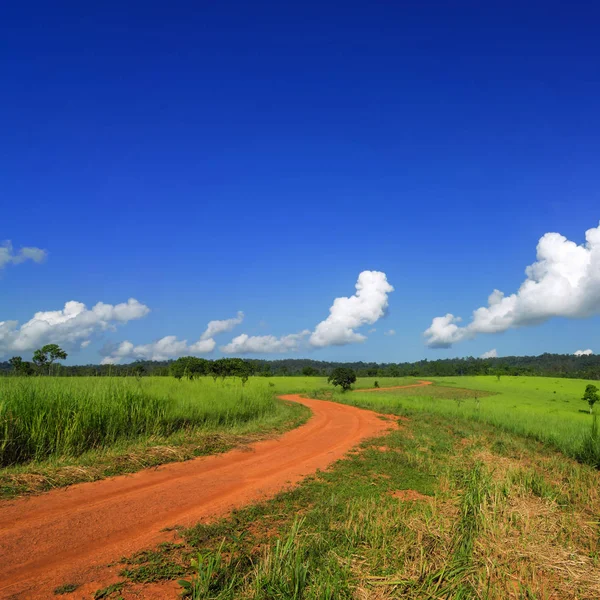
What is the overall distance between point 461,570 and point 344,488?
4.97m

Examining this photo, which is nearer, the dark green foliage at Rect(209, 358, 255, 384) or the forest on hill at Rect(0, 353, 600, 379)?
the forest on hill at Rect(0, 353, 600, 379)

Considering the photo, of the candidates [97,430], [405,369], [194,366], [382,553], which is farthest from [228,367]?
[405,369]

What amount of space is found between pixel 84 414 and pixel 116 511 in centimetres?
418

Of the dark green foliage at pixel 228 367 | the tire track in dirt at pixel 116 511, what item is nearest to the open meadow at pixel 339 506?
the tire track in dirt at pixel 116 511

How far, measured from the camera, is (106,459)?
378 inches

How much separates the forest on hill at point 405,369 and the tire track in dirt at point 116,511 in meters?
7.13

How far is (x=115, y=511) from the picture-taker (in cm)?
683

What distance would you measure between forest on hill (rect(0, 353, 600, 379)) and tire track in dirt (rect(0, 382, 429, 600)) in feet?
23.4

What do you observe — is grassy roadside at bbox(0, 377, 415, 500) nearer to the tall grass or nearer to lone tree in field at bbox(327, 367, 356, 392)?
the tall grass

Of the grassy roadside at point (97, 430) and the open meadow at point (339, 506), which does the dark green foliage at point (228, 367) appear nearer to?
the open meadow at point (339, 506)

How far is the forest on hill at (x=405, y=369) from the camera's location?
54.0ft

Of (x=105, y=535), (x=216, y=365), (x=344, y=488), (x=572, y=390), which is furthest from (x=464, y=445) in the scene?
(x=572, y=390)

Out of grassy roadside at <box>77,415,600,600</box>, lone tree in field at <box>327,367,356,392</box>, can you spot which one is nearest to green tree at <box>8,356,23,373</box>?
grassy roadside at <box>77,415,600,600</box>

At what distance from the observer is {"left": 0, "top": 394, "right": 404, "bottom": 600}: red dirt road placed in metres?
4.86
